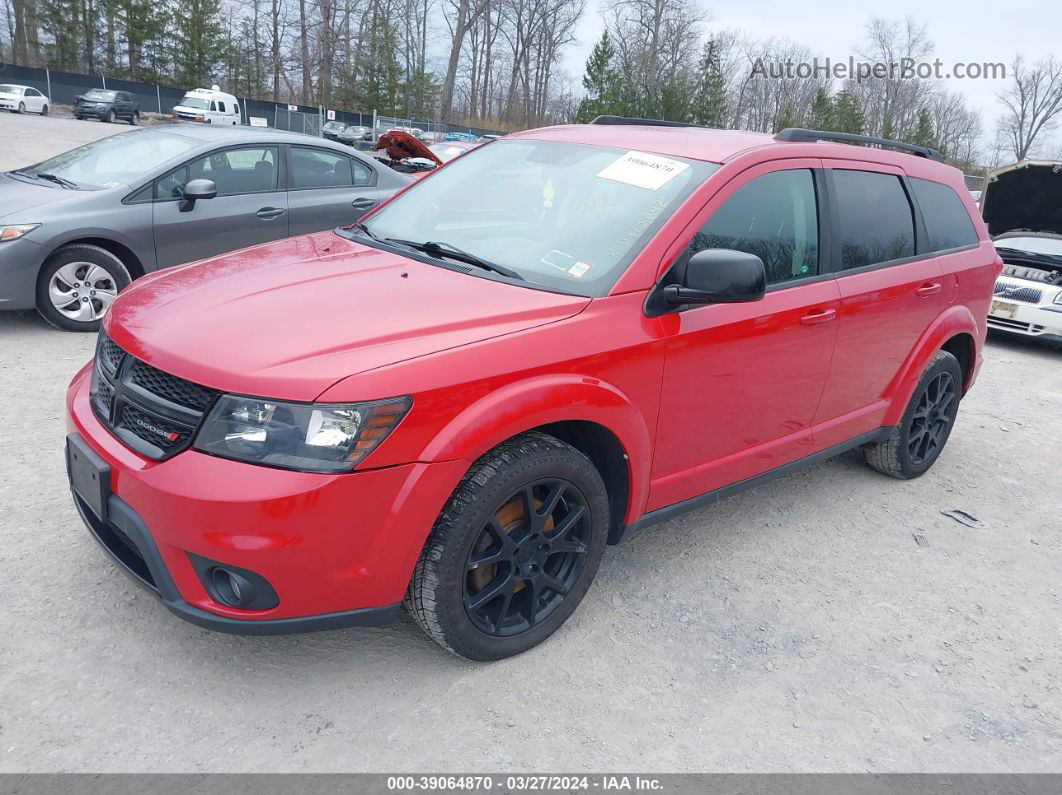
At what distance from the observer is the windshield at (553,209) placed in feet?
9.87

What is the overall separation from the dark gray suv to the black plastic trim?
4225 millimetres

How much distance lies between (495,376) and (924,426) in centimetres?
332

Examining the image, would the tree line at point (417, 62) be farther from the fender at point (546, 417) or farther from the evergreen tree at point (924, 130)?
the fender at point (546, 417)

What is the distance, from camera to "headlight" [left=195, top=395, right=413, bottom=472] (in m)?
2.24

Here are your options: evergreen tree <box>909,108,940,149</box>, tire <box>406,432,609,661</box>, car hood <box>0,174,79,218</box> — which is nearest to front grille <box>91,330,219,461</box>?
tire <box>406,432,609,661</box>

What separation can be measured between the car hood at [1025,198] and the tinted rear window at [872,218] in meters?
7.57

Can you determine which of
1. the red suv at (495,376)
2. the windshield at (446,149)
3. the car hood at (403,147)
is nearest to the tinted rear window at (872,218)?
the red suv at (495,376)

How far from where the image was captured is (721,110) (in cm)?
5962

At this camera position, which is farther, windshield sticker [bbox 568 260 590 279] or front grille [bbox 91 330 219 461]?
windshield sticker [bbox 568 260 590 279]

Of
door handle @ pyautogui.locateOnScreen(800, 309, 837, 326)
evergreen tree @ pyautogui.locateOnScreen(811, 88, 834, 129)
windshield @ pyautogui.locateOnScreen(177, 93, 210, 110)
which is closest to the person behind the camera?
door handle @ pyautogui.locateOnScreen(800, 309, 837, 326)

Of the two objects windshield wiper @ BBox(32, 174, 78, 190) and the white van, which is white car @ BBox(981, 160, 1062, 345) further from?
the white van

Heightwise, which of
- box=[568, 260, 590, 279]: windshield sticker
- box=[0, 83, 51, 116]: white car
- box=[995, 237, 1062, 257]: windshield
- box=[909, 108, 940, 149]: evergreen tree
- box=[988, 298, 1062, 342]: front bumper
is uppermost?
box=[909, 108, 940, 149]: evergreen tree
